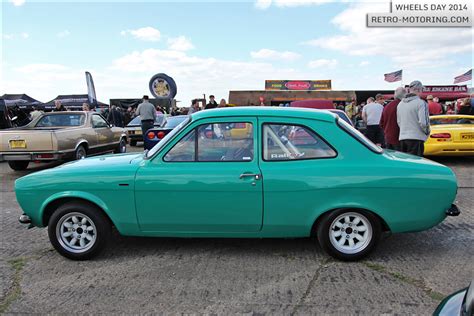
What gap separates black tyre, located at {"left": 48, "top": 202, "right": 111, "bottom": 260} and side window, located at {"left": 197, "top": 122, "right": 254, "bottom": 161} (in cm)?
118

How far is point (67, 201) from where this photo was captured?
3.57m

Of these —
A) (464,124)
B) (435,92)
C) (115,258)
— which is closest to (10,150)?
(115,258)

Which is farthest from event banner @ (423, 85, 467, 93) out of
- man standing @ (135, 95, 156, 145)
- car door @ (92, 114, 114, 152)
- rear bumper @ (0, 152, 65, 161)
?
rear bumper @ (0, 152, 65, 161)

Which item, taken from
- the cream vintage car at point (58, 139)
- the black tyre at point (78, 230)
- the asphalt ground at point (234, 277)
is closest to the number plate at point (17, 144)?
the cream vintage car at point (58, 139)

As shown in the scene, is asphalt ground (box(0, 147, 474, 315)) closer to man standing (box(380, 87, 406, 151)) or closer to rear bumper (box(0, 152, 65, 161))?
man standing (box(380, 87, 406, 151))

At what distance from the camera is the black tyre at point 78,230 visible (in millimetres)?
3498

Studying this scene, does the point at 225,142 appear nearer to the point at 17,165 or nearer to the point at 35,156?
the point at 35,156

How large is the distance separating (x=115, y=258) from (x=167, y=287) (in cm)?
88

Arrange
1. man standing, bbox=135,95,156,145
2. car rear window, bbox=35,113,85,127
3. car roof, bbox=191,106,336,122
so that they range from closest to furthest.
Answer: car roof, bbox=191,106,336,122, car rear window, bbox=35,113,85,127, man standing, bbox=135,95,156,145

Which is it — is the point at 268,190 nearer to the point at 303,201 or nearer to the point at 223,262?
the point at 303,201

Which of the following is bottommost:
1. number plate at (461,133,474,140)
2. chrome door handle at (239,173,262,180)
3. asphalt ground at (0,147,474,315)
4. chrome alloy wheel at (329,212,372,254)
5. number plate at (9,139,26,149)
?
asphalt ground at (0,147,474,315)

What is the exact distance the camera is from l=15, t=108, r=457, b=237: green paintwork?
3275mm

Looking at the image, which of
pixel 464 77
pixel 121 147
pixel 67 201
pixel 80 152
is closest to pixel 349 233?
pixel 67 201

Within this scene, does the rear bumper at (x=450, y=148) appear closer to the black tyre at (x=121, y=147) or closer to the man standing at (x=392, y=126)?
the man standing at (x=392, y=126)
